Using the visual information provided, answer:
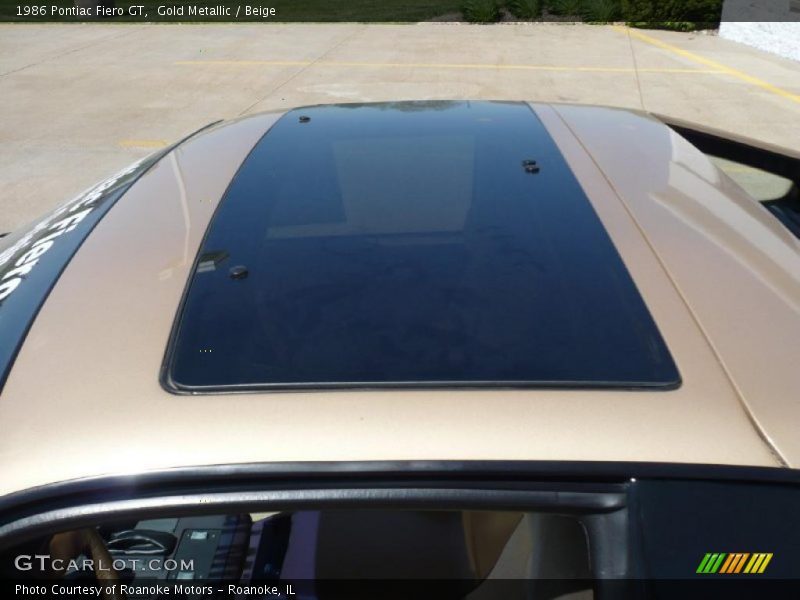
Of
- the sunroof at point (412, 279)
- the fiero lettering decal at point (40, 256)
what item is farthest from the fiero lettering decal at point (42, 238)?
the sunroof at point (412, 279)

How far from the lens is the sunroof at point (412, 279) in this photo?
4.75 ft

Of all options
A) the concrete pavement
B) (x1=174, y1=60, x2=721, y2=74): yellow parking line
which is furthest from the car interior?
(x1=174, y1=60, x2=721, y2=74): yellow parking line

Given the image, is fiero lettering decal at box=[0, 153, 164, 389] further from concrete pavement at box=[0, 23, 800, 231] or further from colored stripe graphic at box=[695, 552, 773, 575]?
concrete pavement at box=[0, 23, 800, 231]

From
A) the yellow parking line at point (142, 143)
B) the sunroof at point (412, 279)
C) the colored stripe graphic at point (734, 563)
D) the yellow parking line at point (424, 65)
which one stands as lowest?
the yellow parking line at point (142, 143)

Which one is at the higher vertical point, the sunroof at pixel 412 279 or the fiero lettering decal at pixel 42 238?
the sunroof at pixel 412 279

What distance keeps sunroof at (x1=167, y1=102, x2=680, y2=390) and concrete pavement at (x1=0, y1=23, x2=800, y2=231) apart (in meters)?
5.03

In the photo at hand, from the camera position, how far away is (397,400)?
4.48ft

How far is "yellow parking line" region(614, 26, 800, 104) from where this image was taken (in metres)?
10.6

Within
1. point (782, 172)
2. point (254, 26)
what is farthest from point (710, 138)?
point (254, 26)

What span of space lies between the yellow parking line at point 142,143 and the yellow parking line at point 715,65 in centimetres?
741

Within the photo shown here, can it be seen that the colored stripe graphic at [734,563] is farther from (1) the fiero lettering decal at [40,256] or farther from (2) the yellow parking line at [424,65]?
(2) the yellow parking line at [424,65]

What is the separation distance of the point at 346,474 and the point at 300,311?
423 millimetres

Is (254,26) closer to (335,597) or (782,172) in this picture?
(782,172)

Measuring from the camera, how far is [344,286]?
1.68 m
